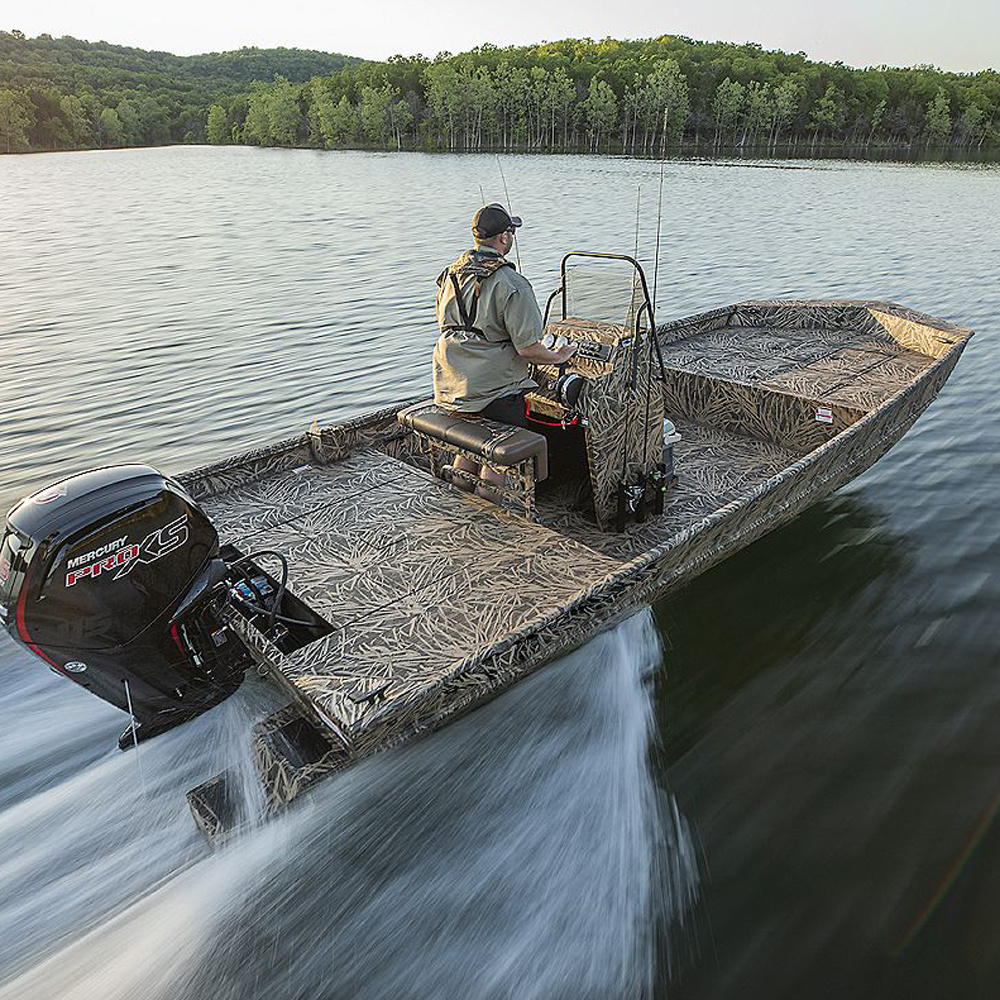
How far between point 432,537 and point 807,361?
535 cm

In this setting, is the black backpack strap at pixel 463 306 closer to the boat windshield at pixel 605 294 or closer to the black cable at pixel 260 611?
the boat windshield at pixel 605 294

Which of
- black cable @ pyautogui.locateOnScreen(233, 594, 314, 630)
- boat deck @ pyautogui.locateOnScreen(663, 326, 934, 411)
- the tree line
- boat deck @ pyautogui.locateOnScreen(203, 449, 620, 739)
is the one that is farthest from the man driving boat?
the tree line

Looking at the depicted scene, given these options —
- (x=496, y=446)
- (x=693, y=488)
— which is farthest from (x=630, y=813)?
(x=693, y=488)

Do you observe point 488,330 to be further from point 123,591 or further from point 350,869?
point 350,869

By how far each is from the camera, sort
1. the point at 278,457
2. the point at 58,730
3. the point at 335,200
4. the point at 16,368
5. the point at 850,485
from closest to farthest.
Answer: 1. the point at 58,730
2. the point at 278,457
3. the point at 850,485
4. the point at 16,368
5. the point at 335,200

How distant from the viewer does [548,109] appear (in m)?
87.1

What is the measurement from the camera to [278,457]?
16.7ft

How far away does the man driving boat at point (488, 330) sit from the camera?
4.14 m

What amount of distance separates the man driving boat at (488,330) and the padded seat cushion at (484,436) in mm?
106

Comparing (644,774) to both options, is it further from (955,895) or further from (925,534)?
(925,534)

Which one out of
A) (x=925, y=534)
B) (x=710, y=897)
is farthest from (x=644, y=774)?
(x=925, y=534)

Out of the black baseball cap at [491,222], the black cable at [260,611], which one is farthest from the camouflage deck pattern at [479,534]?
the black baseball cap at [491,222]

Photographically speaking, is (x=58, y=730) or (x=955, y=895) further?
(x=58, y=730)

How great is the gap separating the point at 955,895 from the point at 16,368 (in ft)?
42.1
